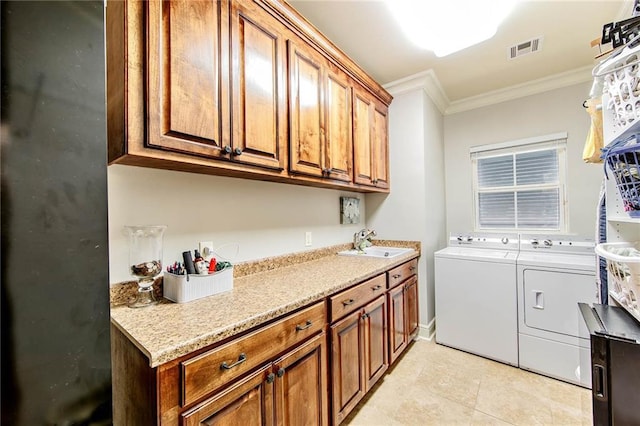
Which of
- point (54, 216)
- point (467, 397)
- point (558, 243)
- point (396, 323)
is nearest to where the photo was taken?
point (54, 216)

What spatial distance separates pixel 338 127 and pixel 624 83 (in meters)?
1.52

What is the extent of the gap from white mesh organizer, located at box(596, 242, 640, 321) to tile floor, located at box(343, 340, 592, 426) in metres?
1.06

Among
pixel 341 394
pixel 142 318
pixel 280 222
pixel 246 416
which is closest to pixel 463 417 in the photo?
pixel 341 394

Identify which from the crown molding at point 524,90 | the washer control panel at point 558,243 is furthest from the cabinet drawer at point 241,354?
the crown molding at point 524,90

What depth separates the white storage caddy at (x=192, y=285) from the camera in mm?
1234

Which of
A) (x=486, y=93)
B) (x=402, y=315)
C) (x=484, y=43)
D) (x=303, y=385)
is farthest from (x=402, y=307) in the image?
(x=486, y=93)

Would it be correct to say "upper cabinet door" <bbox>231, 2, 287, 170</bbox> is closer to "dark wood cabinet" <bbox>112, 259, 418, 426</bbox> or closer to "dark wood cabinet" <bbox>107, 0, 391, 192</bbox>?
"dark wood cabinet" <bbox>107, 0, 391, 192</bbox>

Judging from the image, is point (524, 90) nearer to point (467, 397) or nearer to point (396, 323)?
point (396, 323)

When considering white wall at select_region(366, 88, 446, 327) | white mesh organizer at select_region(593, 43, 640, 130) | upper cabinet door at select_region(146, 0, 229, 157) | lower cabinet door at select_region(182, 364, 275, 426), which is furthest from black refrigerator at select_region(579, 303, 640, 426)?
white wall at select_region(366, 88, 446, 327)

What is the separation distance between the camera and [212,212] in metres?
1.62

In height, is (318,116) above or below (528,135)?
below

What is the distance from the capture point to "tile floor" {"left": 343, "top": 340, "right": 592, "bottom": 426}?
5.56 ft

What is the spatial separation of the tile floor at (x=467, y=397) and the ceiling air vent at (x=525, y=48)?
2674 millimetres

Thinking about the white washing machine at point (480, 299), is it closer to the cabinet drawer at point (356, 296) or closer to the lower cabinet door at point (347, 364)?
the cabinet drawer at point (356, 296)
